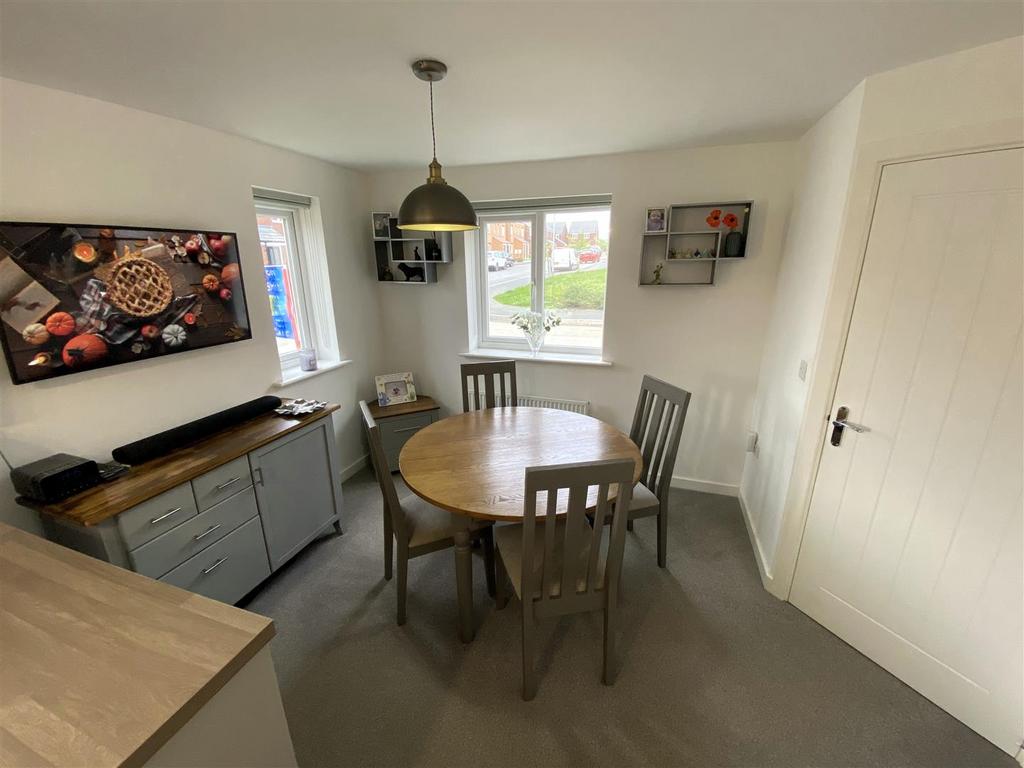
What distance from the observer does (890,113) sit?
1.52 metres

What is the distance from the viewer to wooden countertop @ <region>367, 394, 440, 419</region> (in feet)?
10.5

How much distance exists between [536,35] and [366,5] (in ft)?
1.68

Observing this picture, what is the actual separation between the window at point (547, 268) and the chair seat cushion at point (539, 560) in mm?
1781

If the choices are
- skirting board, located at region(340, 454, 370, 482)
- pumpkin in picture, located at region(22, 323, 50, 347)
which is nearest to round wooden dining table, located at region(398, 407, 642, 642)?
skirting board, located at region(340, 454, 370, 482)

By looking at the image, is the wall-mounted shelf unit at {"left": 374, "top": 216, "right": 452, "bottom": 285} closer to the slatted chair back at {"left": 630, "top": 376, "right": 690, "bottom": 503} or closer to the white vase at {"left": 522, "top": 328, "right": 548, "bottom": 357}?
the white vase at {"left": 522, "top": 328, "right": 548, "bottom": 357}

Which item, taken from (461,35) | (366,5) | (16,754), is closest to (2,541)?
(16,754)

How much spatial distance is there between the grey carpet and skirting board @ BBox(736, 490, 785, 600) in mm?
51

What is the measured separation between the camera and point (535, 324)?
10.7 ft

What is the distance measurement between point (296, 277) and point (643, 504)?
2.82m

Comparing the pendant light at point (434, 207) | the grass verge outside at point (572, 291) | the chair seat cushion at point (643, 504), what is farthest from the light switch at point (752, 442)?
the pendant light at point (434, 207)

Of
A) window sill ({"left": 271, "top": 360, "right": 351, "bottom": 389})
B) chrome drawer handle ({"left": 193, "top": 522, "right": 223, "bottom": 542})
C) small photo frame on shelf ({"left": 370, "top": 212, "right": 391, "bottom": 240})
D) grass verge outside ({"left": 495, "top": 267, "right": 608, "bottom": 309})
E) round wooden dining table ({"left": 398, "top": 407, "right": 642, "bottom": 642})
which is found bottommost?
chrome drawer handle ({"left": 193, "top": 522, "right": 223, "bottom": 542})

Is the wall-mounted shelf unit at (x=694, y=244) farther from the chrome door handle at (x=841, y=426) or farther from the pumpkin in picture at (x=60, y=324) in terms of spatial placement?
the pumpkin in picture at (x=60, y=324)

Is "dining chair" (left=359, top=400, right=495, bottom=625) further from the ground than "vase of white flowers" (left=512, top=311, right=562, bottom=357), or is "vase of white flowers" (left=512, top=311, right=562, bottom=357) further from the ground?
"vase of white flowers" (left=512, top=311, right=562, bottom=357)

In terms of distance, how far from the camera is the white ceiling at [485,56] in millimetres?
1164
